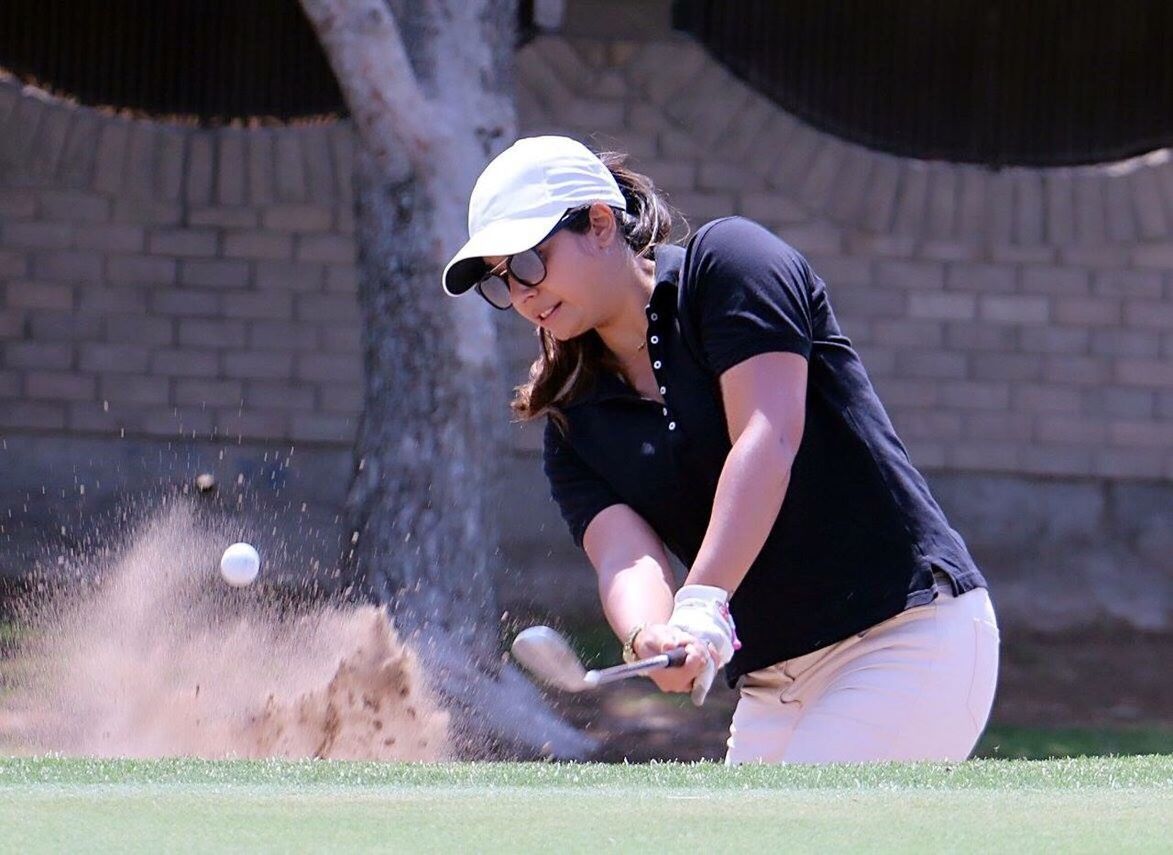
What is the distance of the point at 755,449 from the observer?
9.89 ft

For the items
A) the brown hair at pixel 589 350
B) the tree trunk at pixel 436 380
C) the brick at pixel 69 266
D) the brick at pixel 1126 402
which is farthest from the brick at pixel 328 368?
the brown hair at pixel 589 350

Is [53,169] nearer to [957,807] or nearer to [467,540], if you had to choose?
[467,540]

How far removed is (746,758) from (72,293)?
5955mm

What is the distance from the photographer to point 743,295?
3.11 metres

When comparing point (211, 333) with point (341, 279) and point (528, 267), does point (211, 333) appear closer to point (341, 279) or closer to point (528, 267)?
point (341, 279)

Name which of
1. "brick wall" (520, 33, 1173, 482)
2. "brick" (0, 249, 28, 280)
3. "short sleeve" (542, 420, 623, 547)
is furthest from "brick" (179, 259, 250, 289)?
"short sleeve" (542, 420, 623, 547)

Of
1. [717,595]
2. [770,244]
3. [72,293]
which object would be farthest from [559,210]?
[72,293]

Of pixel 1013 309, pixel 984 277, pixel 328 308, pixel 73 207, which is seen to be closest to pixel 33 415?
pixel 73 207

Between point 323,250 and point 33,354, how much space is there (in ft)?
4.59

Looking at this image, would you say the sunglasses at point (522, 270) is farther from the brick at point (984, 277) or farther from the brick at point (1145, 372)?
the brick at point (1145, 372)

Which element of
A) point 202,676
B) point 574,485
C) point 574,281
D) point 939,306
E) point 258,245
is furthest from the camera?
point 939,306

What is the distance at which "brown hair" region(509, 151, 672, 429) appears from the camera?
11.2ft

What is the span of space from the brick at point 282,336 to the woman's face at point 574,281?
5655mm

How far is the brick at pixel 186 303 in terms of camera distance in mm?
8781
